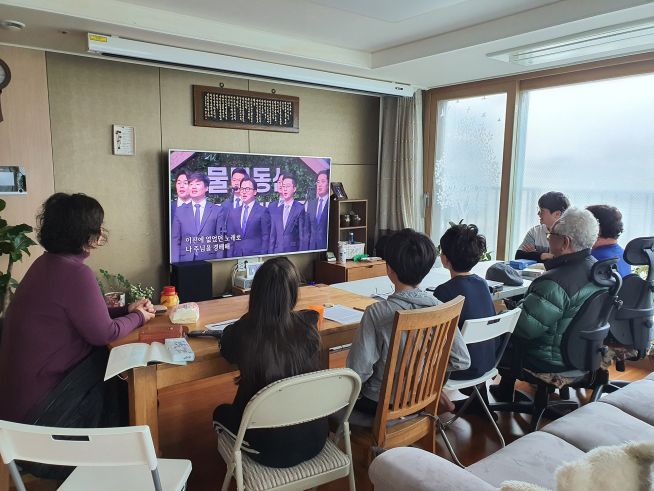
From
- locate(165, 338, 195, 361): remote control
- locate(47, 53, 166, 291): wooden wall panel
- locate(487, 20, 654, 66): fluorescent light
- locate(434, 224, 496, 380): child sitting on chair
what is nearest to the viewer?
locate(165, 338, 195, 361): remote control

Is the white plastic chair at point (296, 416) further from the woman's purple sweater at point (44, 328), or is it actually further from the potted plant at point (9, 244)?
the potted plant at point (9, 244)

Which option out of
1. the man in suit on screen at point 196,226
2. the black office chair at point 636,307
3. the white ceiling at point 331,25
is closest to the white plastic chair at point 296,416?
the black office chair at point 636,307

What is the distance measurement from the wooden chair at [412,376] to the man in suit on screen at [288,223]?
3.13 m

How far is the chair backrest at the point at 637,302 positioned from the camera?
8.98ft

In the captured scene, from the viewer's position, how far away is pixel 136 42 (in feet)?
11.5

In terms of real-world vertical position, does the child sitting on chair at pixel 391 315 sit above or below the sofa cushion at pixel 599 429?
above

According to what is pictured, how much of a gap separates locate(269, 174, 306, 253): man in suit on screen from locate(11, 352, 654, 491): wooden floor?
1.92 metres

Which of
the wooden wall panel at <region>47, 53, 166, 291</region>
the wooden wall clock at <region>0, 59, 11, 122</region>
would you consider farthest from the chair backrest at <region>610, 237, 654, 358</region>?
the wooden wall clock at <region>0, 59, 11, 122</region>

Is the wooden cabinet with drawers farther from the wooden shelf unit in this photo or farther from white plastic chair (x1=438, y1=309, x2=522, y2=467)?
white plastic chair (x1=438, y1=309, x2=522, y2=467)

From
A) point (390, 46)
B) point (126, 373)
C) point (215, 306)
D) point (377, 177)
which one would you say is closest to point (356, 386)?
point (126, 373)

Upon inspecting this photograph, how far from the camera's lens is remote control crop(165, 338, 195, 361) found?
1.71 m

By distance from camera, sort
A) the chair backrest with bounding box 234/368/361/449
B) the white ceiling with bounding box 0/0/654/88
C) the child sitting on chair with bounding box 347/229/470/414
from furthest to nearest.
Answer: the white ceiling with bounding box 0/0/654/88
the child sitting on chair with bounding box 347/229/470/414
the chair backrest with bounding box 234/368/361/449

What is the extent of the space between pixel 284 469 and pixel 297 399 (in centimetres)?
30

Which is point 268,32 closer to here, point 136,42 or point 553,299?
point 136,42
